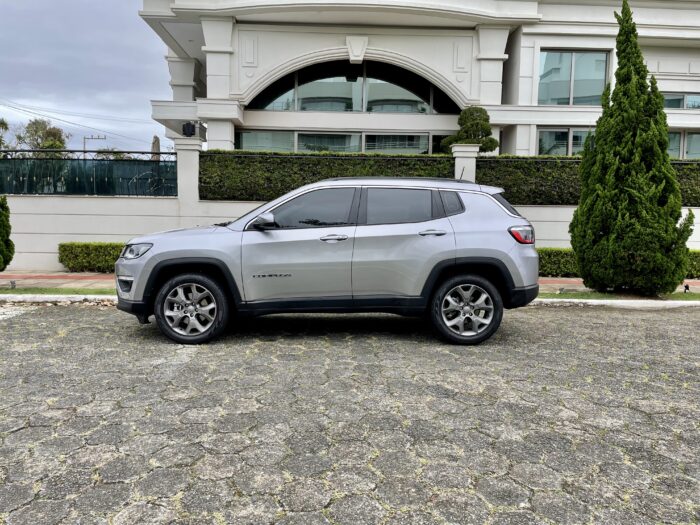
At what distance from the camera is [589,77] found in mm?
16625

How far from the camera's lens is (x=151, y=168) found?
12.2 m

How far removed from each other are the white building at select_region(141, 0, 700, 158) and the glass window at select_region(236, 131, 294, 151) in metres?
0.03

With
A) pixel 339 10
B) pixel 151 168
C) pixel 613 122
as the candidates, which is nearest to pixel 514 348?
pixel 613 122

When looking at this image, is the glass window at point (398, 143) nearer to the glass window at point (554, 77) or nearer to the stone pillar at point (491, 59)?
the stone pillar at point (491, 59)

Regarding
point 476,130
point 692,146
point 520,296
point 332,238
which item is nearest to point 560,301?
point 520,296

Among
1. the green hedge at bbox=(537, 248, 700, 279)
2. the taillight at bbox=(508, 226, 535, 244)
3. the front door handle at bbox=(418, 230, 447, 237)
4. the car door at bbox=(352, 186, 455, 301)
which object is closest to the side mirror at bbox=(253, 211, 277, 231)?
the car door at bbox=(352, 186, 455, 301)

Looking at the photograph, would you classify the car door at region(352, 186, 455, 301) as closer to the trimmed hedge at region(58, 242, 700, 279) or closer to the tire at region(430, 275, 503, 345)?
the tire at region(430, 275, 503, 345)

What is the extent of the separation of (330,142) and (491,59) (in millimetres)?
5659

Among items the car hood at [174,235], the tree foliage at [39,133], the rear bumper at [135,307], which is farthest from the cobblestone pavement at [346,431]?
the tree foliage at [39,133]

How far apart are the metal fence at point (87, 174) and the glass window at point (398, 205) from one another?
25.4ft

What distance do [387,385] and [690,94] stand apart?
759 inches

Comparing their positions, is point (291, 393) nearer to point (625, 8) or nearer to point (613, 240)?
point (613, 240)

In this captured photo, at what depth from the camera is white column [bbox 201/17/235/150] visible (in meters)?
15.4

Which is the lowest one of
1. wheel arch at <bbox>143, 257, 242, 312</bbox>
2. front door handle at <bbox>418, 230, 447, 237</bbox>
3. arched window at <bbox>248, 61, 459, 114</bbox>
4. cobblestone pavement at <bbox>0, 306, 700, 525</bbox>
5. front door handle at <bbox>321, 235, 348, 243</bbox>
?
cobblestone pavement at <bbox>0, 306, 700, 525</bbox>
